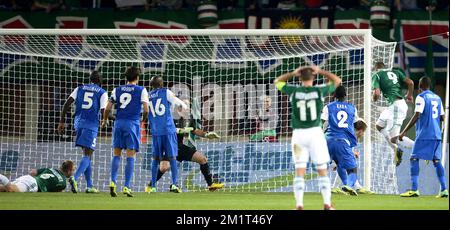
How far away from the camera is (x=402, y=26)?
22.1m

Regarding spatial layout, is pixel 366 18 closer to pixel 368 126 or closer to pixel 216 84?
pixel 216 84

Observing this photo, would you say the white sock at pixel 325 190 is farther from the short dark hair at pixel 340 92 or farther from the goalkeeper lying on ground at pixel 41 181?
the goalkeeper lying on ground at pixel 41 181

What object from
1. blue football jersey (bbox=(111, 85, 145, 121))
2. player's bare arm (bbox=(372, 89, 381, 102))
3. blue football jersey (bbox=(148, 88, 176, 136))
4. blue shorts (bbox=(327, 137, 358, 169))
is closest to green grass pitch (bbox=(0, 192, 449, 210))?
blue shorts (bbox=(327, 137, 358, 169))

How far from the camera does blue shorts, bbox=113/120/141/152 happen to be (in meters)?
14.1

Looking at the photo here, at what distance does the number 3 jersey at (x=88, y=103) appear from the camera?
608 inches

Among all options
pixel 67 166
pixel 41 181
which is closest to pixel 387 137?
pixel 67 166

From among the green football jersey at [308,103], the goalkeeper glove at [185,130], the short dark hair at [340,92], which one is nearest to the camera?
the green football jersey at [308,103]

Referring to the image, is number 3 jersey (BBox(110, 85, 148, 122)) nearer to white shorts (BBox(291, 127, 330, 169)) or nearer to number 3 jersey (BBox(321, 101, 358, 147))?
number 3 jersey (BBox(321, 101, 358, 147))

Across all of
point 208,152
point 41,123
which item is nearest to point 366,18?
point 208,152

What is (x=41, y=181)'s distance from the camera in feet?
52.7

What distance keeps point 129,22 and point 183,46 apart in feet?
10.4

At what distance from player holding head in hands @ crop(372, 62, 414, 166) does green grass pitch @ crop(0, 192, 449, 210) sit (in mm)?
2417

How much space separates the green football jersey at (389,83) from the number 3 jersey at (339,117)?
1.52m

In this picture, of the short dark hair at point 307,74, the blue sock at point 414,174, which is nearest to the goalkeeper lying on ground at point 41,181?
Answer: the blue sock at point 414,174
